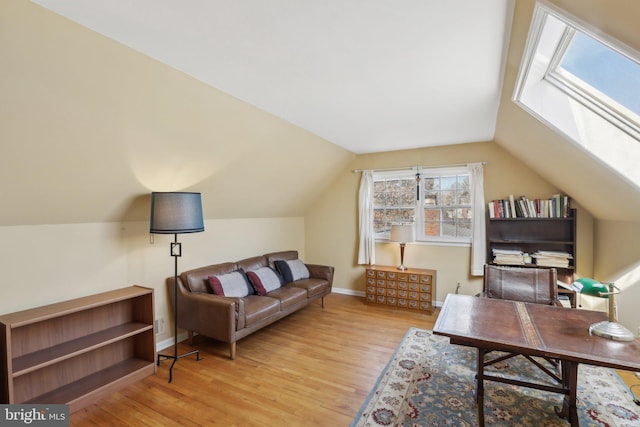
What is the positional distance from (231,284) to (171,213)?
1.19 metres

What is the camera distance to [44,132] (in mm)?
1843

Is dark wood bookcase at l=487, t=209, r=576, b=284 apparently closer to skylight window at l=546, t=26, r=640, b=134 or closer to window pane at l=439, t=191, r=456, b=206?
window pane at l=439, t=191, r=456, b=206

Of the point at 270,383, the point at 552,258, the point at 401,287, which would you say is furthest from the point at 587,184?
the point at 270,383

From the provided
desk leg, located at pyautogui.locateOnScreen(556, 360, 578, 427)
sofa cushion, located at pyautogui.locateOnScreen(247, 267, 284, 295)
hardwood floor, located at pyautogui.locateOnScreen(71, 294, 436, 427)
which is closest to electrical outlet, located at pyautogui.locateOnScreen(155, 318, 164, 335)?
hardwood floor, located at pyautogui.locateOnScreen(71, 294, 436, 427)

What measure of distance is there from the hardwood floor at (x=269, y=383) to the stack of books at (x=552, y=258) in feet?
5.22

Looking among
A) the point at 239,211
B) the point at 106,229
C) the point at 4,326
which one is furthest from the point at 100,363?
the point at 239,211

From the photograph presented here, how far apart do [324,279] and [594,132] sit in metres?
3.43

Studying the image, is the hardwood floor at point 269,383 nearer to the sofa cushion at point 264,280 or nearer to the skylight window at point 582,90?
the sofa cushion at point 264,280

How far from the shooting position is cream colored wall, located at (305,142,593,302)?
395 centimetres

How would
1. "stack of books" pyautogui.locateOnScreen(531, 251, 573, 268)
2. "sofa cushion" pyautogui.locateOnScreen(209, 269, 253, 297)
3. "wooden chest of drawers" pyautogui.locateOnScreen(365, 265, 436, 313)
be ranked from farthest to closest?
"wooden chest of drawers" pyautogui.locateOnScreen(365, 265, 436, 313), "stack of books" pyautogui.locateOnScreen(531, 251, 573, 268), "sofa cushion" pyautogui.locateOnScreen(209, 269, 253, 297)

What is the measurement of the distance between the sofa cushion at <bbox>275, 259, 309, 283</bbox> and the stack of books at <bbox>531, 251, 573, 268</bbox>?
3071 mm

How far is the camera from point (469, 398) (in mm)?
2275

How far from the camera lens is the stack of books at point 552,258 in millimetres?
3572

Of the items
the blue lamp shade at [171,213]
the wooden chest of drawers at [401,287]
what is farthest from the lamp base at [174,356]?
the wooden chest of drawers at [401,287]
